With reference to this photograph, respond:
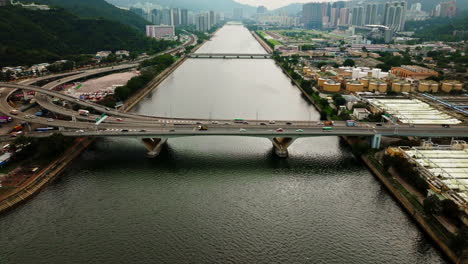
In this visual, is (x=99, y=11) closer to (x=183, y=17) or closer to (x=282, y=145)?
(x=183, y=17)

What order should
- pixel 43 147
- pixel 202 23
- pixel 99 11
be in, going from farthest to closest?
pixel 202 23, pixel 99 11, pixel 43 147

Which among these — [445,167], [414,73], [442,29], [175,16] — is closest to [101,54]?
[414,73]

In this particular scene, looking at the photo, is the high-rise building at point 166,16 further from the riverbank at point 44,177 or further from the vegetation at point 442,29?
the riverbank at point 44,177

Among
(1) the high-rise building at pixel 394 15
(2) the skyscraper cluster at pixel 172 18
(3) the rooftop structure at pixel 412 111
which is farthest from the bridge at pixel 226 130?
(2) the skyscraper cluster at pixel 172 18

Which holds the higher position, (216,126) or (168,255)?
(216,126)

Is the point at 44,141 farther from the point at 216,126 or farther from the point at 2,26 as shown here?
the point at 2,26

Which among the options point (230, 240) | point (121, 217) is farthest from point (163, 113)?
point (230, 240)
